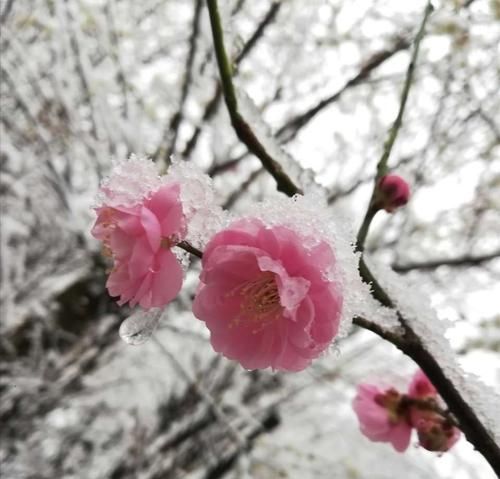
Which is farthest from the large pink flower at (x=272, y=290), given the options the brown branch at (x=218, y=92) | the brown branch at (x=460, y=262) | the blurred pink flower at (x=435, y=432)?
the brown branch at (x=460, y=262)

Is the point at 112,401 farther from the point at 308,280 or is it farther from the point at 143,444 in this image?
the point at 308,280

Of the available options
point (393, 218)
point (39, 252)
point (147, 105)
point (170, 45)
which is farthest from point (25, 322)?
point (393, 218)

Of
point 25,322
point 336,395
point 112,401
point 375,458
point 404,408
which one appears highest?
point 375,458

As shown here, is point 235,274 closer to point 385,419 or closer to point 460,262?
point 385,419

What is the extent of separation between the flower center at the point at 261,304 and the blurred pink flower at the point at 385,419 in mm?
482

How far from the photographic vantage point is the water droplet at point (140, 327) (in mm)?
631

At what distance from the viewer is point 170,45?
303 cm

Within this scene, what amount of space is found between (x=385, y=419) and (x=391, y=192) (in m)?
0.43

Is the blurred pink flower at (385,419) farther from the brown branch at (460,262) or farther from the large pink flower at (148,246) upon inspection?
the brown branch at (460,262)

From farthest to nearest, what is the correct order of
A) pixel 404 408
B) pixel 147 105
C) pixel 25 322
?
pixel 147 105 → pixel 25 322 → pixel 404 408

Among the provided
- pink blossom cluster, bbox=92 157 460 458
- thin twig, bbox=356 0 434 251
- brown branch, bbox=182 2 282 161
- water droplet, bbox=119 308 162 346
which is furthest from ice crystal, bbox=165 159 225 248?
brown branch, bbox=182 2 282 161

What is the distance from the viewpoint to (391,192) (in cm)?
82

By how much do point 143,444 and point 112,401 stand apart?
1.44 m

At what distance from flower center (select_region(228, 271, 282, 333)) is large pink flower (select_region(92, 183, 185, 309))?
0.08 m
